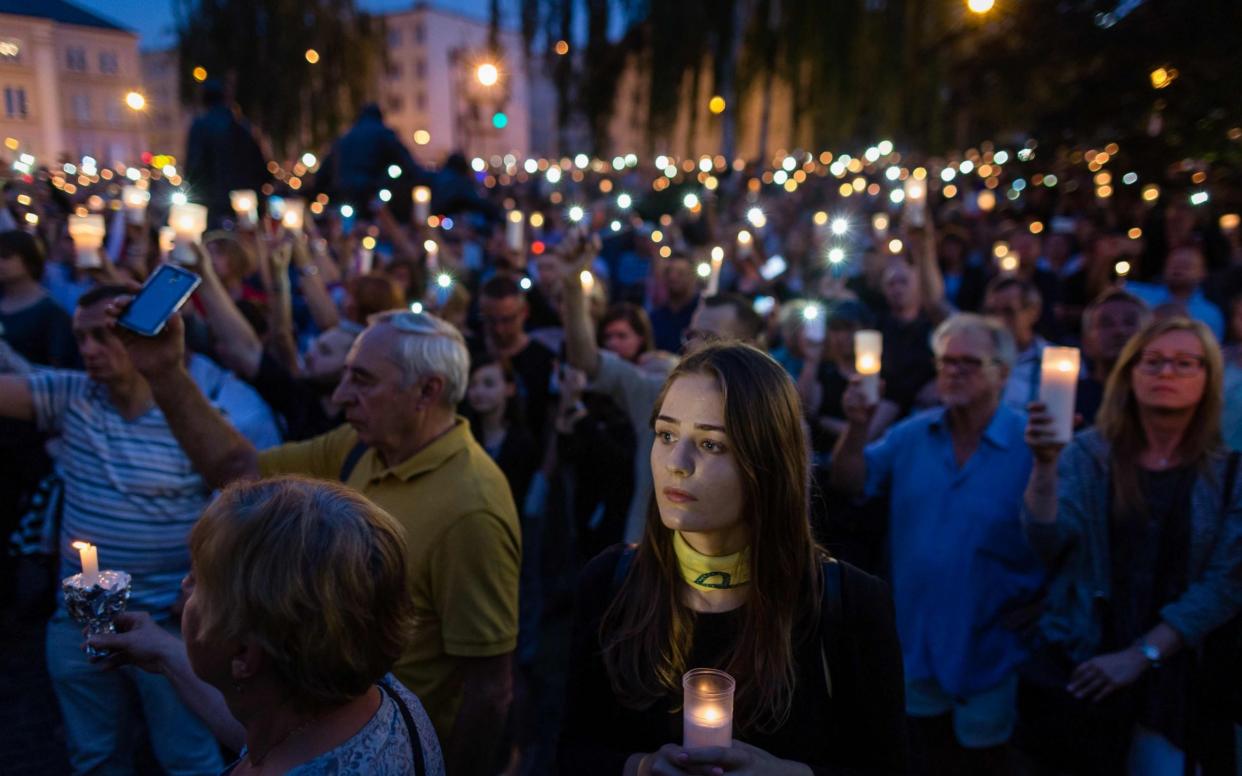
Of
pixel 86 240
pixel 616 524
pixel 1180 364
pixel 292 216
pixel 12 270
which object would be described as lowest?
pixel 616 524

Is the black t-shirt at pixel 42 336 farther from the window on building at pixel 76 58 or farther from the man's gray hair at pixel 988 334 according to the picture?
the man's gray hair at pixel 988 334

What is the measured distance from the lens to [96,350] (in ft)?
9.83

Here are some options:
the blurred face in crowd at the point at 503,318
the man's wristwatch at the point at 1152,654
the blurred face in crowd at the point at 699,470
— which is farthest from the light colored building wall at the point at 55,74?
the man's wristwatch at the point at 1152,654

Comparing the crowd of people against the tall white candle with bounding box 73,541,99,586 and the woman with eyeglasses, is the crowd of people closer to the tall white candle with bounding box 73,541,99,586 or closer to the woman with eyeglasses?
the woman with eyeglasses

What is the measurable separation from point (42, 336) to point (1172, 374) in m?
4.82

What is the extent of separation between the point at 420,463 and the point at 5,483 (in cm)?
315

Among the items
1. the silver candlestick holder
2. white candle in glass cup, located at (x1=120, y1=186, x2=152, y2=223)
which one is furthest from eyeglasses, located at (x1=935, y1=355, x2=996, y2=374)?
white candle in glass cup, located at (x1=120, y1=186, x2=152, y2=223)

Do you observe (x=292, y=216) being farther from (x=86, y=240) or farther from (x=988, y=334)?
(x=988, y=334)

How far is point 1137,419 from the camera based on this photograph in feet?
10.1

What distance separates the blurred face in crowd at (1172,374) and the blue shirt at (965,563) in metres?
0.43

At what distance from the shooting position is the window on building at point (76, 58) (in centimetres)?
566

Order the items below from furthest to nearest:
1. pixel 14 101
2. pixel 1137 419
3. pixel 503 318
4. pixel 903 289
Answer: pixel 903 289, pixel 503 318, pixel 14 101, pixel 1137 419

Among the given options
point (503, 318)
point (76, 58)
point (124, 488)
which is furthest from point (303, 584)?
point (76, 58)

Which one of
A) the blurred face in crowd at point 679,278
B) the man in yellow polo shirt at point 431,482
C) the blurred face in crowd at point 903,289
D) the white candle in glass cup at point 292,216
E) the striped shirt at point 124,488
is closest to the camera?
the man in yellow polo shirt at point 431,482
